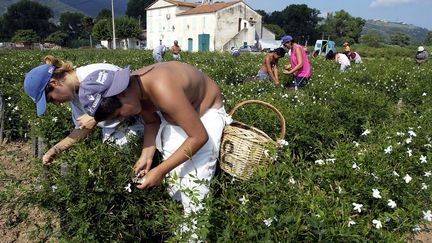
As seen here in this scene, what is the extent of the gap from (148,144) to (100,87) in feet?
2.17

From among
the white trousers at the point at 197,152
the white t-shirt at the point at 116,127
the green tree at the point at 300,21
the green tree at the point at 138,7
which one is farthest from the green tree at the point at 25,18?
the white trousers at the point at 197,152

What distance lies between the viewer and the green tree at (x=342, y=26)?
8769cm

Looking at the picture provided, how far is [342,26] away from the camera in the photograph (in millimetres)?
89812

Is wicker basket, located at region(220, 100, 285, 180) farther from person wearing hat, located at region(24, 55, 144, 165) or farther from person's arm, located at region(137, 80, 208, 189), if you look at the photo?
person wearing hat, located at region(24, 55, 144, 165)

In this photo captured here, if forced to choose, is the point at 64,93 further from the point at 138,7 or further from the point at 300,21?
the point at 138,7

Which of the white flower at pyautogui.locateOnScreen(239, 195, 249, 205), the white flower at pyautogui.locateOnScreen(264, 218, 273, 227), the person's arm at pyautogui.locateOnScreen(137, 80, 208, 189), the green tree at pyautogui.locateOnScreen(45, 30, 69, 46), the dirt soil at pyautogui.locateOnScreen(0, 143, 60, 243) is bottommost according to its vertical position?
the green tree at pyautogui.locateOnScreen(45, 30, 69, 46)

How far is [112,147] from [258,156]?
1096 millimetres

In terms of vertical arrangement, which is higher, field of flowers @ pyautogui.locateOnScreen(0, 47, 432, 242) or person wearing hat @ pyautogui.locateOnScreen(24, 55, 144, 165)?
person wearing hat @ pyautogui.locateOnScreen(24, 55, 144, 165)

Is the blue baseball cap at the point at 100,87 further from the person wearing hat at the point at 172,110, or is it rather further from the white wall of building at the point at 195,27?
the white wall of building at the point at 195,27

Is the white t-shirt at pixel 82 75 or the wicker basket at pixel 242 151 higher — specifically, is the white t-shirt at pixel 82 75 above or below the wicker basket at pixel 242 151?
above

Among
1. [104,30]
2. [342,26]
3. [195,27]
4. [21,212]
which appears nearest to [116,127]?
[21,212]

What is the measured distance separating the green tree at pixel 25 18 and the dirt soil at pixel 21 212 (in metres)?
99.6

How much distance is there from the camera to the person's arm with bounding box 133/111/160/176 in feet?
8.79

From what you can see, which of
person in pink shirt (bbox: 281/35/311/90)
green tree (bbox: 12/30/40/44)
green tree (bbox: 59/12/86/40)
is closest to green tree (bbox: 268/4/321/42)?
green tree (bbox: 59/12/86/40)
